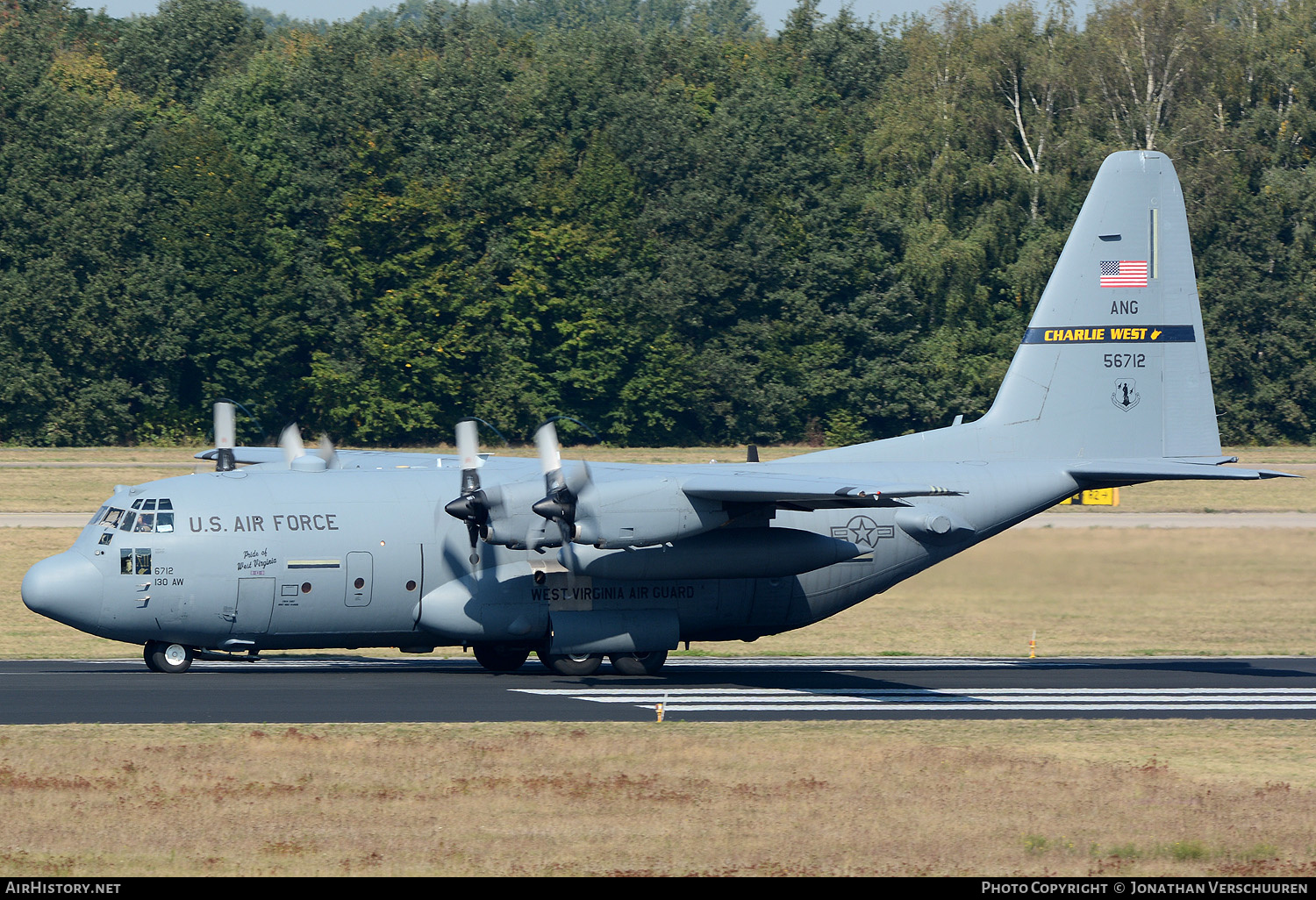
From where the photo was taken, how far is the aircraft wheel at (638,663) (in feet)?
82.9

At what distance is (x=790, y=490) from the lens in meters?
21.9

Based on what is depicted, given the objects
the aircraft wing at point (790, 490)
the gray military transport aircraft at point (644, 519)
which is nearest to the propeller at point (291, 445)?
the gray military transport aircraft at point (644, 519)

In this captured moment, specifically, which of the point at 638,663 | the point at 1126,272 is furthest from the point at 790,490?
the point at 1126,272

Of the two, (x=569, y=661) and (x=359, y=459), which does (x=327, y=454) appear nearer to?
(x=359, y=459)

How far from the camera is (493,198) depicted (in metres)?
74.7

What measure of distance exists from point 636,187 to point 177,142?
21.7 m

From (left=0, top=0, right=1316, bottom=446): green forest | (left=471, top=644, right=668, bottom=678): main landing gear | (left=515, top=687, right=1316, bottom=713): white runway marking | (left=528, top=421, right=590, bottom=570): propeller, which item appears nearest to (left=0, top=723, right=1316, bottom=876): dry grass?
(left=515, top=687, right=1316, bottom=713): white runway marking

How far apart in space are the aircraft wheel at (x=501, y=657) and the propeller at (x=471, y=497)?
2.12 m

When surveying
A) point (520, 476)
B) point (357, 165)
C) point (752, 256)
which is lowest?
point (520, 476)

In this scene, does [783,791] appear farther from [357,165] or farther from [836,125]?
[836,125]

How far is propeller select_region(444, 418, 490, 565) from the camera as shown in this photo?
23.0 metres

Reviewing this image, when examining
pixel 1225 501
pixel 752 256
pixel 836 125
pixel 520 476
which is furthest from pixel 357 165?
pixel 520 476

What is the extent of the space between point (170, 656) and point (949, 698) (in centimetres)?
1192

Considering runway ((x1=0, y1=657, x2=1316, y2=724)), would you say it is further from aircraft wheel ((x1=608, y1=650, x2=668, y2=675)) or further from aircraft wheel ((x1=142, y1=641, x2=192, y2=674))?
aircraft wheel ((x1=142, y1=641, x2=192, y2=674))
